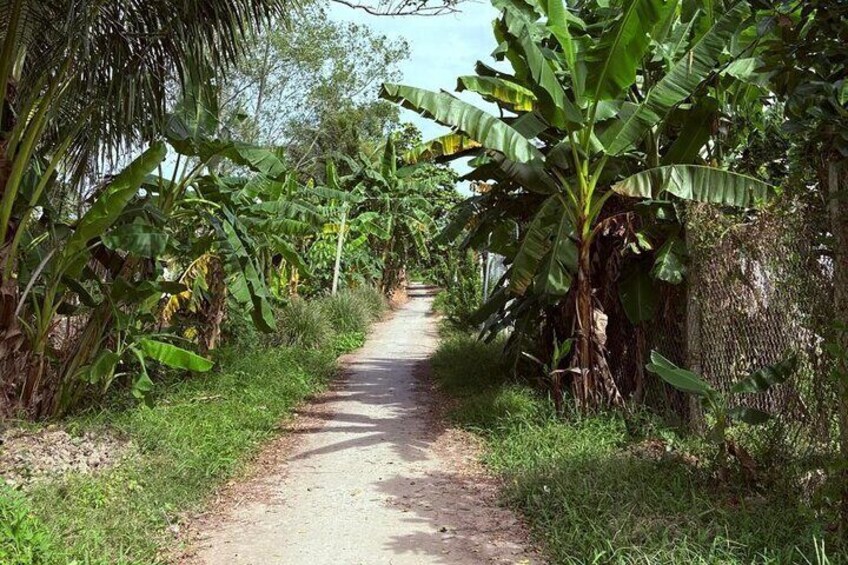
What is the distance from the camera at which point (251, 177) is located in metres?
9.80

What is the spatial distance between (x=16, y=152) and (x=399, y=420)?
521 cm

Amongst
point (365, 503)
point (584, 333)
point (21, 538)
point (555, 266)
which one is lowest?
point (365, 503)

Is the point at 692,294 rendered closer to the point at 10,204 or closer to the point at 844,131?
the point at 844,131

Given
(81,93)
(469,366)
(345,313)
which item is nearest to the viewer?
(81,93)

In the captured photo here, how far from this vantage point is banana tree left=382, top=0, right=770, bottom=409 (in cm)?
609

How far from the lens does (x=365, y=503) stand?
536 cm

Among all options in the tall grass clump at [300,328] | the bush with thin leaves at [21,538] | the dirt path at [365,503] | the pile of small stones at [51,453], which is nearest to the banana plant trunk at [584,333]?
the dirt path at [365,503]

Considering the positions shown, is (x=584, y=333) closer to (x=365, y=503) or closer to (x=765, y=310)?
(x=765, y=310)

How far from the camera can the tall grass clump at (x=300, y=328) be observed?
500 inches

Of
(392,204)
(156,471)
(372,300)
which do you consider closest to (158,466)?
(156,471)

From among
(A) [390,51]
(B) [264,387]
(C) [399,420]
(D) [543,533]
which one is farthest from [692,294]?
(A) [390,51]

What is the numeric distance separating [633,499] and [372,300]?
55.0 feet

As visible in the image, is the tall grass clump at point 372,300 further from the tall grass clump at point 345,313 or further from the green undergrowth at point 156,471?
the green undergrowth at point 156,471

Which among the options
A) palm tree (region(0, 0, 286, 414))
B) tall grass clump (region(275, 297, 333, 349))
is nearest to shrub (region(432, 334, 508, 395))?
tall grass clump (region(275, 297, 333, 349))
